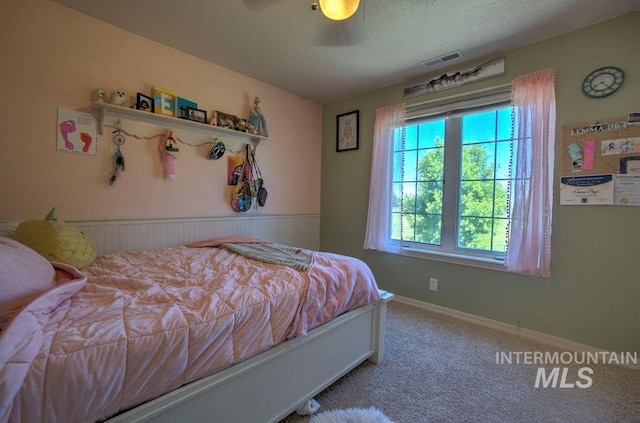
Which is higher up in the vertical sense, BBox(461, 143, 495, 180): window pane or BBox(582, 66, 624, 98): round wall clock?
BBox(582, 66, 624, 98): round wall clock

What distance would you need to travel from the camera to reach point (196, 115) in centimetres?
252

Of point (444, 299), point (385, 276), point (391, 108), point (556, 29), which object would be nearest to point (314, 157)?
point (391, 108)

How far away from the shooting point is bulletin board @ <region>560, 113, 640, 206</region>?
1.85 m

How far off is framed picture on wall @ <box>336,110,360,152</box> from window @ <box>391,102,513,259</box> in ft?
1.98

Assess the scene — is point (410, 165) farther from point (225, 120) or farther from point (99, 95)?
point (99, 95)

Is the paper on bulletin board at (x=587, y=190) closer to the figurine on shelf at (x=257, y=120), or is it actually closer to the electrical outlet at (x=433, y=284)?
the electrical outlet at (x=433, y=284)

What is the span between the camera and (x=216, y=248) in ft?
7.69

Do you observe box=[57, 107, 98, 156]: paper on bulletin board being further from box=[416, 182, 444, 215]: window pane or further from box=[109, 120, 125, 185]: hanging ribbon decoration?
box=[416, 182, 444, 215]: window pane

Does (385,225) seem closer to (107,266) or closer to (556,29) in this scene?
(556,29)

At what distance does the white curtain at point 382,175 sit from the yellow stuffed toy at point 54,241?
8.13ft

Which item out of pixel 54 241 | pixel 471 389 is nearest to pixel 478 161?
pixel 471 389

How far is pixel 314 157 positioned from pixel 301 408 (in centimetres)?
292

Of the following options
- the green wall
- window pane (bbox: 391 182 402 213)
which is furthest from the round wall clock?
window pane (bbox: 391 182 402 213)

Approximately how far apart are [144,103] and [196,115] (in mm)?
409
